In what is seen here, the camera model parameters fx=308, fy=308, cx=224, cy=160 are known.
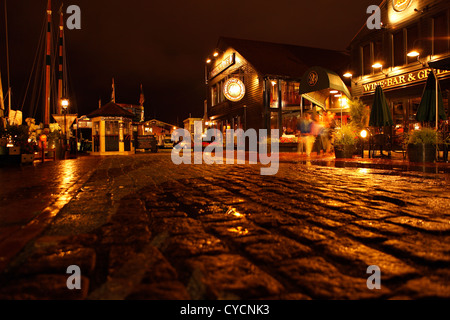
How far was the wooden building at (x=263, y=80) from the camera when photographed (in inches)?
901

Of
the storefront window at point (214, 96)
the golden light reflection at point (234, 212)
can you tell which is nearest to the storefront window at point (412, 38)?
the golden light reflection at point (234, 212)

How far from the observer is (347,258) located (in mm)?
2049

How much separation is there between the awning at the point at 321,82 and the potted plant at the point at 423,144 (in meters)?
4.25

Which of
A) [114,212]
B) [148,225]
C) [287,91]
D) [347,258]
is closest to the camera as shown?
[347,258]

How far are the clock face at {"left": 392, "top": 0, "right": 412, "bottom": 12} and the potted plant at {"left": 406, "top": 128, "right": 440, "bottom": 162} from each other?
421 inches

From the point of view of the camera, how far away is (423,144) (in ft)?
29.5

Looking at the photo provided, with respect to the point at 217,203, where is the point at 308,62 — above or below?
above

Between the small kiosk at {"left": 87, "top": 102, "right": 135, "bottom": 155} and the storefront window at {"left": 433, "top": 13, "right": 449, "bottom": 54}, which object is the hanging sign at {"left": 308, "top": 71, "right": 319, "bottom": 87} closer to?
the storefront window at {"left": 433, "top": 13, "right": 449, "bottom": 54}

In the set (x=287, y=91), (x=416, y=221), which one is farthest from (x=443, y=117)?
(x=287, y=91)

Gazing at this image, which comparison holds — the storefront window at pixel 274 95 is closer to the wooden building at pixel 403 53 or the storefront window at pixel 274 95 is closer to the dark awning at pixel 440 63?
the wooden building at pixel 403 53

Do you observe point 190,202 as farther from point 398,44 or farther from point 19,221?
point 398,44

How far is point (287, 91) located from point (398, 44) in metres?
8.28

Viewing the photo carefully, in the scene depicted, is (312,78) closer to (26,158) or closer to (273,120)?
(273,120)
